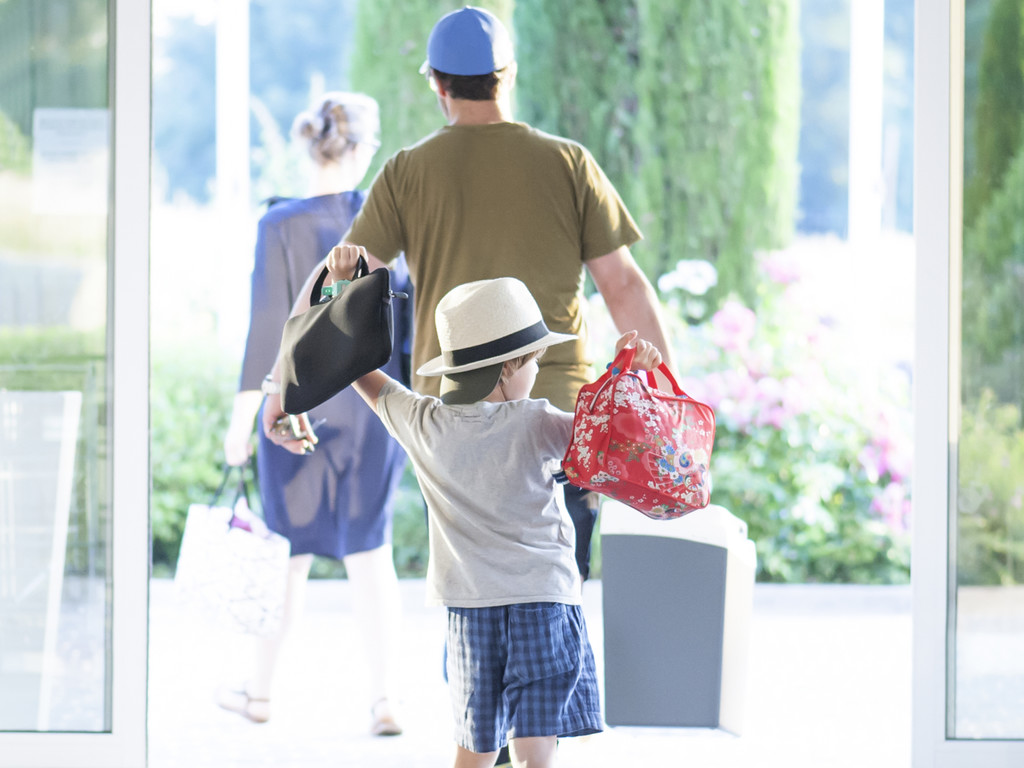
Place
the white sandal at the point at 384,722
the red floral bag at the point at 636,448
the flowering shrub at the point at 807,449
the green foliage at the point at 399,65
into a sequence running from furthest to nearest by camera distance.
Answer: the green foliage at the point at 399,65
the flowering shrub at the point at 807,449
the white sandal at the point at 384,722
the red floral bag at the point at 636,448

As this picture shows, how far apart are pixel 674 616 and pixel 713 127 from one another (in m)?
3.36

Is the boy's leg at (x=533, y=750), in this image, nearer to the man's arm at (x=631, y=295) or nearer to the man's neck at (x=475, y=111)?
the man's arm at (x=631, y=295)

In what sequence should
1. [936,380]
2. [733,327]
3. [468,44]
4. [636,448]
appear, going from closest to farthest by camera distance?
[636,448], [468,44], [936,380], [733,327]

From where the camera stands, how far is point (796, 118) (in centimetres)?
576

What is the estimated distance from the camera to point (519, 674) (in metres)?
2.05

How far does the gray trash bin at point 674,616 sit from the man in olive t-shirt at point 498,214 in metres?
0.32

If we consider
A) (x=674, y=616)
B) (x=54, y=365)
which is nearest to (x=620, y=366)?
(x=674, y=616)

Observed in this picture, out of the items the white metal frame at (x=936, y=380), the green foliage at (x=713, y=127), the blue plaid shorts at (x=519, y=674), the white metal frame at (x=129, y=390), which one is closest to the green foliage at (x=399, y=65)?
the green foliage at (x=713, y=127)

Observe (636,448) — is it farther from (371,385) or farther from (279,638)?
(279,638)

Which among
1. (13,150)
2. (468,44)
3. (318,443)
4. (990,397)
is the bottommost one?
(318,443)

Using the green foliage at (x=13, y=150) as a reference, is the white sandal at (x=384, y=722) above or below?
below

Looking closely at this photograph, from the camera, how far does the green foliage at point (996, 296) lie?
263 centimetres

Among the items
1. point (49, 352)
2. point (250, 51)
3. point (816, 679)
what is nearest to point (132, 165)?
point (49, 352)

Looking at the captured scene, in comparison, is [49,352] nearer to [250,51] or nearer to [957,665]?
[957,665]
